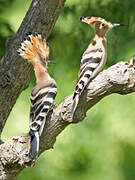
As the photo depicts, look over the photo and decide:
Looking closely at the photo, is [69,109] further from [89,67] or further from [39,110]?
[89,67]

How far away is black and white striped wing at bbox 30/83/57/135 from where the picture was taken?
2.49 meters

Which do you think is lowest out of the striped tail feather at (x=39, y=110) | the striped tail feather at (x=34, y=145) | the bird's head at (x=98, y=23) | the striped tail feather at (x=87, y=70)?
the striped tail feather at (x=34, y=145)

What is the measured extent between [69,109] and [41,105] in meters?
0.17

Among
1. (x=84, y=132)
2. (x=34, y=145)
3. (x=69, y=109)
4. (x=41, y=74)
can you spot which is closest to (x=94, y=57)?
(x=41, y=74)

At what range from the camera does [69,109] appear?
245 centimetres

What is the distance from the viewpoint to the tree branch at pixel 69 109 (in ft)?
7.79

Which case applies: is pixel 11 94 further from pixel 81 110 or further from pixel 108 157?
pixel 108 157

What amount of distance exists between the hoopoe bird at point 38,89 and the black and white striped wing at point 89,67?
0.16 metres

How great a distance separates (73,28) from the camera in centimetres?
394

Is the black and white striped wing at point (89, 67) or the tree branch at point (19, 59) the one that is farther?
the tree branch at point (19, 59)

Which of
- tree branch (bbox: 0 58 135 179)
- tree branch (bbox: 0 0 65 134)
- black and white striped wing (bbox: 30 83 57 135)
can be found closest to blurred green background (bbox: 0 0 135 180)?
tree branch (bbox: 0 0 65 134)

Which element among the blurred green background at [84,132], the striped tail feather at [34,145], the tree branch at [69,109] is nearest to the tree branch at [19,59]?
the tree branch at [69,109]

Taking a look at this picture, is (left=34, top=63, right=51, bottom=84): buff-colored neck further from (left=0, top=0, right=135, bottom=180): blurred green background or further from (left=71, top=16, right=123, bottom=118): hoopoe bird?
(left=0, top=0, right=135, bottom=180): blurred green background

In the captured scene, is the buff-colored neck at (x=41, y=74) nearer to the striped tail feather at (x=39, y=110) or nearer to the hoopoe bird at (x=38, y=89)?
the hoopoe bird at (x=38, y=89)
